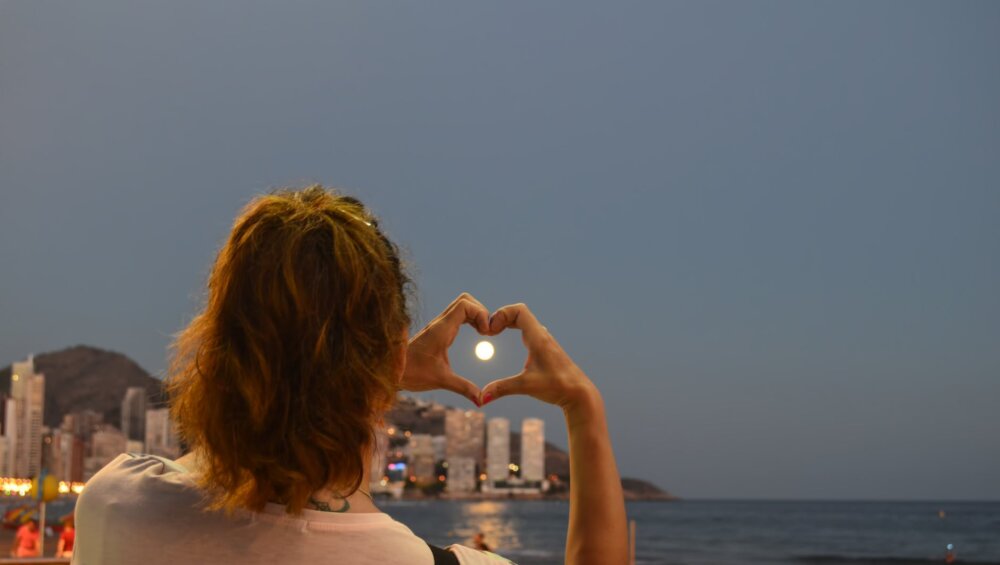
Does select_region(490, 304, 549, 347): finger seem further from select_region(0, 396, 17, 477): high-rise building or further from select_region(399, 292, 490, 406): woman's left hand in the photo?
select_region(0, 396, 17, 477): high-rise building

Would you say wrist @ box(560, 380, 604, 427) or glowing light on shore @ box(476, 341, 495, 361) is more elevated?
glowing light on shore @ box(476, 341, 495, 361)

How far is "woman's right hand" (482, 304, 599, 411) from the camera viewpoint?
710 mm

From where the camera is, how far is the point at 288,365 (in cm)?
64

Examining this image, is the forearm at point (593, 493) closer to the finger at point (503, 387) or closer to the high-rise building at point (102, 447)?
the finger at point (503, 387)

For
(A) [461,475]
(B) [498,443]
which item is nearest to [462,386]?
(B) [498,443]

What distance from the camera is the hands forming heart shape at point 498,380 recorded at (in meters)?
0.71

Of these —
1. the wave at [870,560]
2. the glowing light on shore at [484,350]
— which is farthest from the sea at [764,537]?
the glowing light on shore at [484,350]

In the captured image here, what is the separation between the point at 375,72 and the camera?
80000 mm

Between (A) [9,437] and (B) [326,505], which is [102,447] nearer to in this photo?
(A) [9,437]

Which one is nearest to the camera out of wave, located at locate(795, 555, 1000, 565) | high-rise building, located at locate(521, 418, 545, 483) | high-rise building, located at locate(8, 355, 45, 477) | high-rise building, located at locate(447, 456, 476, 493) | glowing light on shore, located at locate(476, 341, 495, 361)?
glowing light on shore, located at locate(476, 341, 495, 361)

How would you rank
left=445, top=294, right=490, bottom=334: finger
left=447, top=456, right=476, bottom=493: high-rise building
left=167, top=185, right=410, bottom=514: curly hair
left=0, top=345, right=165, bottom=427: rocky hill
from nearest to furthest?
left=167, top=185, right=410, bottom=514: curly hair, left=445, top=294, right=490, bottom=334: finger, left=0, top=345, right=165, bottom=427: rocky hill, left=447, top=456, right=476, bottom=493: high-rise building

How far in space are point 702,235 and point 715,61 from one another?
29023mm

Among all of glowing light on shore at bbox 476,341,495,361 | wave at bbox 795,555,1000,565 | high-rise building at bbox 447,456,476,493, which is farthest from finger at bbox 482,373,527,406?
high-rise building at bbox 447,456,476,493

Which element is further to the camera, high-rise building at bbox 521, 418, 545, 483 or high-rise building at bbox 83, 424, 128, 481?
high-rise building at bbox 521, 418, 545, 483
